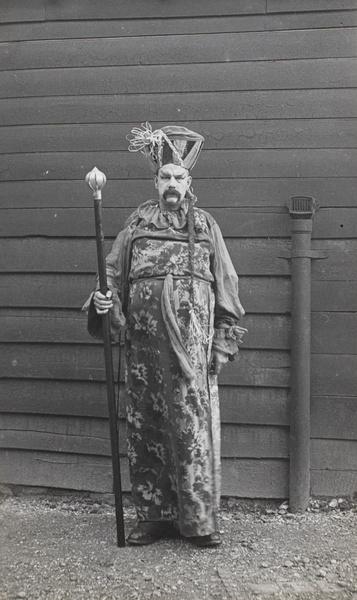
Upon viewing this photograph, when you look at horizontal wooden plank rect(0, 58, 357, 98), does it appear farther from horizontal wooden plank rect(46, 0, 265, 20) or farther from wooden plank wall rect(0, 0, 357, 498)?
horizontal wooden plank rect(46, 0, 265, 20)

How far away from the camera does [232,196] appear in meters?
3.80

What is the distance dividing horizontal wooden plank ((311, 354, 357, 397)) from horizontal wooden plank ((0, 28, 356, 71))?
5.67ft

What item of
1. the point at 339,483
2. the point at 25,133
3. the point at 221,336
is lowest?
the point at 339,483

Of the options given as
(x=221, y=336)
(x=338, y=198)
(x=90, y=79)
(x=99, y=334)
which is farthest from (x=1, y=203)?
(x=338, y=198)

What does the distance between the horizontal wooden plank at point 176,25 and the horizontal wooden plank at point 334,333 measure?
5.44 ft

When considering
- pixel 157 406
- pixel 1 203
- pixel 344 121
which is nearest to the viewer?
pixel 157 406

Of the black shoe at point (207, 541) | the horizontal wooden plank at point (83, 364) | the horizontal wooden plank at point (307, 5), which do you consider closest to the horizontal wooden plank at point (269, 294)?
the horizontal wooden plank at point (83, 364)

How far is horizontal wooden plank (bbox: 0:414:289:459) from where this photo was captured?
3803mm

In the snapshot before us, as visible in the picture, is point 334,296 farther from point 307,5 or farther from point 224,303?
point 307,5

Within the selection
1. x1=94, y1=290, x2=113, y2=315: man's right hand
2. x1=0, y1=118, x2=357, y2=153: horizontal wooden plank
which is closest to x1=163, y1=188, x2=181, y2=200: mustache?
x1=94, y1=290, x2=113, y2=315: man's right hand

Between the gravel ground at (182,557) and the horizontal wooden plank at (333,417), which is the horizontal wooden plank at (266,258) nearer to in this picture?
the horizontal wooden plank at (333,417)

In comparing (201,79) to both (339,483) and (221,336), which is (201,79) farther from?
(339,483)

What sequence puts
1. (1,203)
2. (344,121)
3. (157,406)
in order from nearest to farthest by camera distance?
(157,406) < (344,121) < (1,203)

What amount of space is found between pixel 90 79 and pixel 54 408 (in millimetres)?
1983
